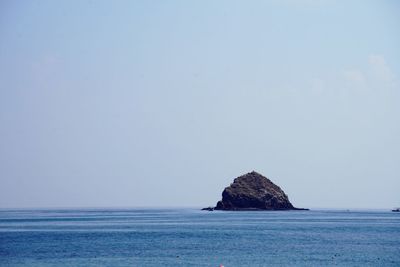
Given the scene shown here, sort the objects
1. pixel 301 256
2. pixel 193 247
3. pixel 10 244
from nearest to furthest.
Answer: pixel 301 256, pixel 193 247, pixel 10 244

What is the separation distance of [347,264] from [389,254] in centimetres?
1108

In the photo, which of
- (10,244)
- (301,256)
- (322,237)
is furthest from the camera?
(322,237)

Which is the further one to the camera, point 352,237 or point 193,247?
point 352,237

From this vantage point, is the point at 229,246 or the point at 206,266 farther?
the point at 229,246

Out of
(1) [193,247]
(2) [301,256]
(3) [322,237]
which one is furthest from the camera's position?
(3) [322,237]

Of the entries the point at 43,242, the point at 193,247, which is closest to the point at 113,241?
the point at 43,242

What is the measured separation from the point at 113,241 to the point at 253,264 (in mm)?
35497

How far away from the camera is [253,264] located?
6081 cm

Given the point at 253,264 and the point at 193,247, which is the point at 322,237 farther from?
the point at 253,264

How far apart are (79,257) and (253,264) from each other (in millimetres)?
21674

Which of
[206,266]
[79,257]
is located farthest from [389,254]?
[79,257]

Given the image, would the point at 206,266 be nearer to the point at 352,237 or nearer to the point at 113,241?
the point at 113,241

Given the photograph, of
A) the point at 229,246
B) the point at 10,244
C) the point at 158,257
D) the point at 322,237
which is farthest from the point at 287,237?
the point at 10,244

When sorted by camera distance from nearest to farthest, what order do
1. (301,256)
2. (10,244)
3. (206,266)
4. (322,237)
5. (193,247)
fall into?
(206,266) → (301,256) → (193,247) → (10,244) → (322,237)
